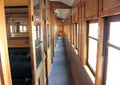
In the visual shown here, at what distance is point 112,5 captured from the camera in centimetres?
110

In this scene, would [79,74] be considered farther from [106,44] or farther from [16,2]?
[16,2]

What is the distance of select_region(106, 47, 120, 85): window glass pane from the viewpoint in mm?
1271

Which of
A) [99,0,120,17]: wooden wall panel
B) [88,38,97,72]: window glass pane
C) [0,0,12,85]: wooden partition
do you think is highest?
[99,0,120,17]: wooden wall panel

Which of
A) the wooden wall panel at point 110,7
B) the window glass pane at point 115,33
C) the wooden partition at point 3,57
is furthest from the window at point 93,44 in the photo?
the wooden partition at point 3,57

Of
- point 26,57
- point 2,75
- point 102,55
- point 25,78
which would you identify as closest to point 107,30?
point 102,55

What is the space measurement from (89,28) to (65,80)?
6.98 ft

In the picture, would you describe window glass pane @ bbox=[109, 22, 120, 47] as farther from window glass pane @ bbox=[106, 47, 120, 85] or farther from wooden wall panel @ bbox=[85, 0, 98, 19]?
wooden wall panel @ bbox=[85, 0, 98, 19]

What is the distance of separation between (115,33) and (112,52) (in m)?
0.20

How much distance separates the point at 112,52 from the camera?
1.35 meters

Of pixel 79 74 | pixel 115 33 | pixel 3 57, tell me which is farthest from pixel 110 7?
pixel 79 74

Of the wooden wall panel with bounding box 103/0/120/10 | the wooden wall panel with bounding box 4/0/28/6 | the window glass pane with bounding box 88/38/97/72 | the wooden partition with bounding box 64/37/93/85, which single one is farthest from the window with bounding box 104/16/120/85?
the wooden wall panel with bounding box 4/0/28/6

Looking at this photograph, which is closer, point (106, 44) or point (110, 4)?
point (110, 4)

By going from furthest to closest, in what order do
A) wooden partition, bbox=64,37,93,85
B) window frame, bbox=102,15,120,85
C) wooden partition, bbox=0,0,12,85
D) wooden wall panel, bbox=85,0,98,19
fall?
wooden partition, bbox=64,37,93,85, wooden wall panel, bbox=85,0,98,19, window frame, bbox=102,15,120,85, wooden partition, bbox=0,0,12,85

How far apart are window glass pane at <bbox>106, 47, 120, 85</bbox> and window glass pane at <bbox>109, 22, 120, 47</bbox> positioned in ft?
0.27
